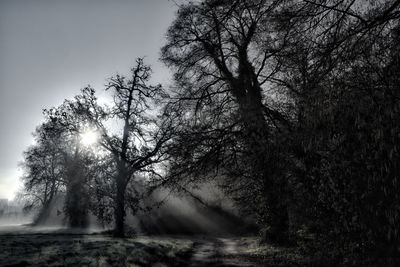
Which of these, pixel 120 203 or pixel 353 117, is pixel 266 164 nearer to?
pixel 353 117

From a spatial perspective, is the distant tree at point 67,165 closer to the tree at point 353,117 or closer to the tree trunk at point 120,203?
the tree trunk at point 120,203

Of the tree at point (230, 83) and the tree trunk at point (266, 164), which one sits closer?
the tree trunk at point (266, 164)

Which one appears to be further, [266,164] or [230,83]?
[230,83]

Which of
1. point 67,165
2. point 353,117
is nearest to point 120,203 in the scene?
point 67,165

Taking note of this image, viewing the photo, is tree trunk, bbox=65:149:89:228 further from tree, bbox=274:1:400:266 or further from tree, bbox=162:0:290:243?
tree, bbox=274:1:400:266

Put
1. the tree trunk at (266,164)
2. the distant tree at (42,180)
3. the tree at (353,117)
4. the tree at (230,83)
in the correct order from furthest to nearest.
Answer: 1. the distant tree at (42,180)
2. the tree at (230,83)
3. the tree trunk at (266,164)
4. the tree at (353,117)

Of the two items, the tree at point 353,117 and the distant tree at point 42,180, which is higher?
the distant tree at point 42,180

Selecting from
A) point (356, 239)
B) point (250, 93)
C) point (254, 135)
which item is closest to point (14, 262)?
point (254, 135)

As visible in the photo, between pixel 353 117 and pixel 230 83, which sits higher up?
pixel 230 83

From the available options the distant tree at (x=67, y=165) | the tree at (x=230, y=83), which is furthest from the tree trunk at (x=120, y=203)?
the tree at (x=230, y=83)

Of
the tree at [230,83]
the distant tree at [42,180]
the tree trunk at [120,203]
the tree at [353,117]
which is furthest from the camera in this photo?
the distant tree at [42,180]

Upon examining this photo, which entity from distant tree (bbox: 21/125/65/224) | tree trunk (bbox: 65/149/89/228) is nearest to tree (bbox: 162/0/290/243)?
tree trunk (bbox: 65/149/89/228)

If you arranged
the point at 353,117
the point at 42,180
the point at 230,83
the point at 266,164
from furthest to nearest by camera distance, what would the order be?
the point at 42,180 < the point at 230,83 < the point at 266,164 < the point at 353,117

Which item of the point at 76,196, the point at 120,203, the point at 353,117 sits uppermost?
the point at 76,196
